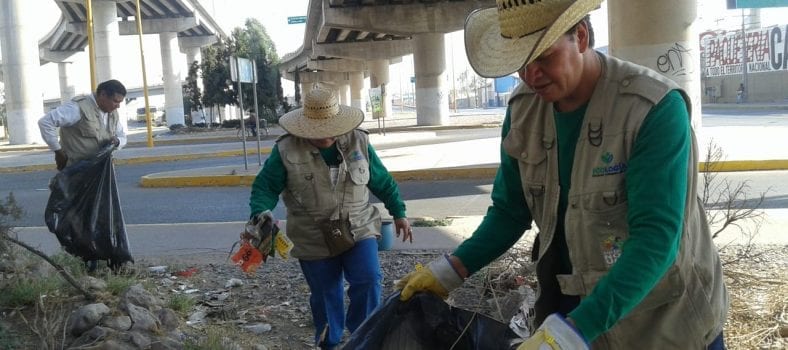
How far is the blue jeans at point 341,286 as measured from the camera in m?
4.25

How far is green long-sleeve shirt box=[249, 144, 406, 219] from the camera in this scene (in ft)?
13.6

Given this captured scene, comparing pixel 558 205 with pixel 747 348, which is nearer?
pixel 558 205

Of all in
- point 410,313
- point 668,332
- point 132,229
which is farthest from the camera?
point 132,229

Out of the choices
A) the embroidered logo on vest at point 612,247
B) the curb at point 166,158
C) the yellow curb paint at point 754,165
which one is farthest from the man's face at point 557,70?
the curb at point 166,158

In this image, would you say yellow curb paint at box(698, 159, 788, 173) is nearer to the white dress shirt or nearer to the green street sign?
the white dress shirt

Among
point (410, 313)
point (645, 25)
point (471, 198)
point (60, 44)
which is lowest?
point (471, 198)

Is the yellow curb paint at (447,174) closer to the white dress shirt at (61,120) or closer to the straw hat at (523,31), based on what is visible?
the white dress shirt at (61,120)

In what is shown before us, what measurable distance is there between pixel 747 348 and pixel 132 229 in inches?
286

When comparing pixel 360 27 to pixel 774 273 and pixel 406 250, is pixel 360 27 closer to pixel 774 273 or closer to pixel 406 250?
pixel 406 250

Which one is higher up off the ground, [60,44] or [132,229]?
[60,44]

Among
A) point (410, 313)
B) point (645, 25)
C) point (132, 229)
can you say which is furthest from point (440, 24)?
point (410, 313)

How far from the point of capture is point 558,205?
214 centimetres

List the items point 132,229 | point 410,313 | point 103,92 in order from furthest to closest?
1. point 132,229
2. point 103,92
3. point 410,313

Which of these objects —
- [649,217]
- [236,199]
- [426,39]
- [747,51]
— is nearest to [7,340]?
[649,217]
